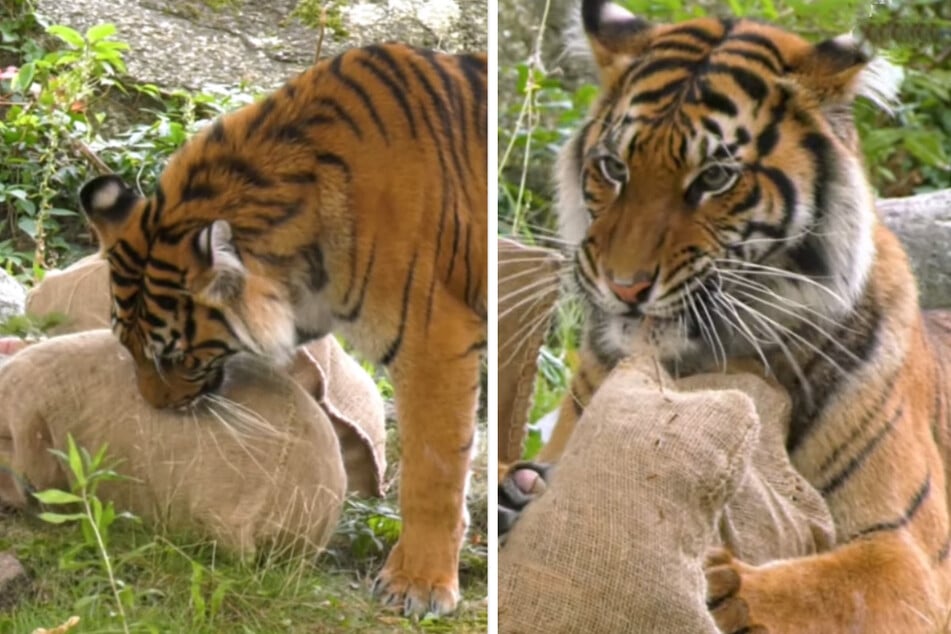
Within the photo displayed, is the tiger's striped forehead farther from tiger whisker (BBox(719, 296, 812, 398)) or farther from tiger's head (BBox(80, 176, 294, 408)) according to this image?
tiger's head (BBox(80, 176, 294, 408))

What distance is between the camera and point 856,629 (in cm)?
167

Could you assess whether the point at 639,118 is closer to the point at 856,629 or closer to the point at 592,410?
the point at 592,410

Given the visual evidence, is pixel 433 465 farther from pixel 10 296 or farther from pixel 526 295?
pixel 10 296

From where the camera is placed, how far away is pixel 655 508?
1.63m

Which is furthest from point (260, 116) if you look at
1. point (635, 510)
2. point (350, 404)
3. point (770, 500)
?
point (770, 500)

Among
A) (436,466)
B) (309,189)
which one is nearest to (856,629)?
(436,466)

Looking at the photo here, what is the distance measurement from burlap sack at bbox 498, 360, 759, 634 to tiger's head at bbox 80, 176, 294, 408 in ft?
1.52

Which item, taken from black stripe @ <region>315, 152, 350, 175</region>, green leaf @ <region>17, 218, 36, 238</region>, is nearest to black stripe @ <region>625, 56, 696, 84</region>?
black stripe @ <region>315, 152, 350, 175</region>

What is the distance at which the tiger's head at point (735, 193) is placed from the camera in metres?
1.68

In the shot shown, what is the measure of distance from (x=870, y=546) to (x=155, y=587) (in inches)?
37.2

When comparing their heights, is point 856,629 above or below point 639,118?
below

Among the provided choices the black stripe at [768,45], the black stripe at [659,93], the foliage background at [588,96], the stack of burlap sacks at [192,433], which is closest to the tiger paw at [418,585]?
the stack of burlap sacks at [192,433]

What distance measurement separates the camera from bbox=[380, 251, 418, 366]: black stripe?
1.90 meters

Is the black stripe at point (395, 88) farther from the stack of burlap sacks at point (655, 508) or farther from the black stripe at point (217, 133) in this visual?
the stack of burlap sacks at point (655, 508)
